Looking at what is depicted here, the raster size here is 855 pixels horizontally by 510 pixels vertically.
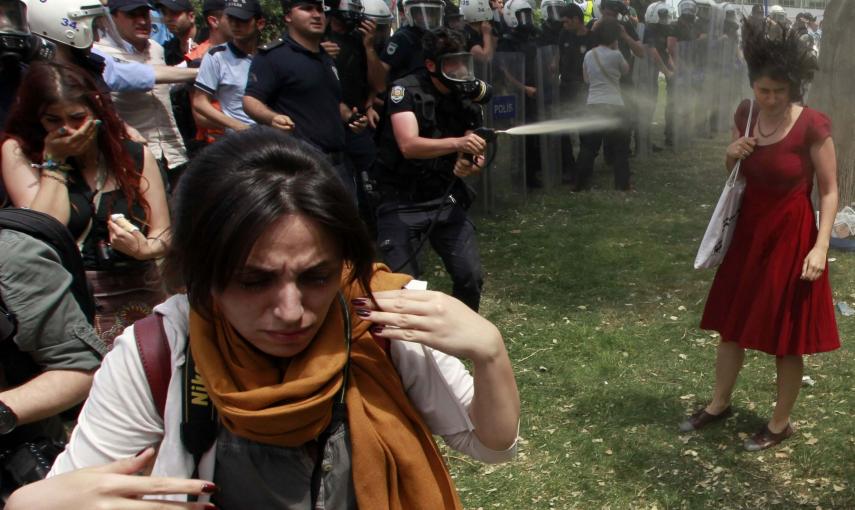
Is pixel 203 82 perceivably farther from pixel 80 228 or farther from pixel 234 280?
pixel 234 280

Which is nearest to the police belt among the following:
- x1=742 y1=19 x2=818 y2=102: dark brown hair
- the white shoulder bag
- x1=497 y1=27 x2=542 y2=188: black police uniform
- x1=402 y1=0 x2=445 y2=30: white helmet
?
the white shoulder bag

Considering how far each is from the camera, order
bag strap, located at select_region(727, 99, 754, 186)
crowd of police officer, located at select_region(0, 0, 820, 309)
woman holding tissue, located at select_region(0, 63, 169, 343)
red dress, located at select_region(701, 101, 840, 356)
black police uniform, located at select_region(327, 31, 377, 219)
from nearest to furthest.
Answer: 1. woman holding tissue, located at select_region(0, 63, 169, 343)
2. red dress, located at select_region(701, 101, 840, 356)
3. bag strap, located at select_region(727, 99, 754, 186)
4. crowd of police officer, located at select_region(0, 0, 820, 309)
5. black police uniform, located at select_region(327, 31, 377, 219)

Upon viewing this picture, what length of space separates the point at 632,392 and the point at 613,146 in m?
6.58

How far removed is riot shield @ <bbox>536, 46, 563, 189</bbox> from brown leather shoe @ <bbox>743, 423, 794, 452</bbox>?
7041mm

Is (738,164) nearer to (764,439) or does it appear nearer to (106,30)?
(764,439)

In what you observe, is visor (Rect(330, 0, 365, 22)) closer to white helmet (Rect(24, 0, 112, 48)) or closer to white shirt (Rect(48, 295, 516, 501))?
white helmet (Rect(24, 0, 112, 48))

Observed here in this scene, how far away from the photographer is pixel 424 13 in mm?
8164

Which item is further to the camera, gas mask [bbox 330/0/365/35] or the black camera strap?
gas mask [bbox 330/0/365/35]

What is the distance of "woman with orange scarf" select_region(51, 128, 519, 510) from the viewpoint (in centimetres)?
143

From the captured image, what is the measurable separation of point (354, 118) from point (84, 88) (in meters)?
3.71

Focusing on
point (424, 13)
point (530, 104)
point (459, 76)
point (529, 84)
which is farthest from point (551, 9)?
point (459, 76)

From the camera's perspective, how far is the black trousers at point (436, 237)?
15.5ft

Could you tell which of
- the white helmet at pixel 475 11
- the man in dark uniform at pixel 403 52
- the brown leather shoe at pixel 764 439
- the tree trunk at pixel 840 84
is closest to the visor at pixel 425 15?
the man in dark uniform at pixel 403 52

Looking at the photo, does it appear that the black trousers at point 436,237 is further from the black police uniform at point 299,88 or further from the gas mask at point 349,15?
the gas mask at point 349,15
